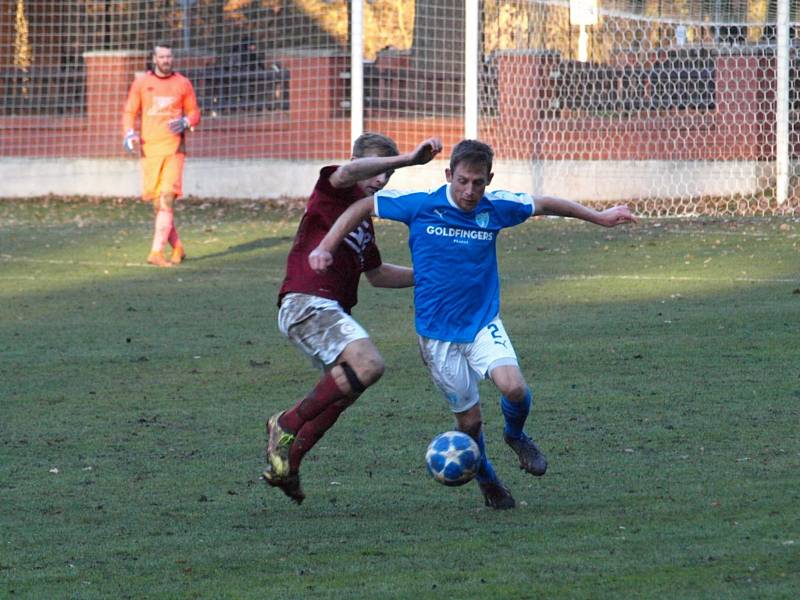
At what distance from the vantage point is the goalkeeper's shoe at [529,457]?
20.1 ft

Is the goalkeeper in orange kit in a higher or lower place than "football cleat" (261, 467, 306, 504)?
higher

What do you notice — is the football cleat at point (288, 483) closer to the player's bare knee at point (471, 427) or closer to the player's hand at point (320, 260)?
the player's bare knee at point (471, 427)

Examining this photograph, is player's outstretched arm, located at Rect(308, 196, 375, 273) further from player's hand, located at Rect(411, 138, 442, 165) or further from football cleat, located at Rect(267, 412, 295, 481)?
football cleat, located at Rect(267, 412, 295, 481)

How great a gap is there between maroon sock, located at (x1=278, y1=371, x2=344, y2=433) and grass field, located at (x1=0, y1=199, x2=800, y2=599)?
0.33 m

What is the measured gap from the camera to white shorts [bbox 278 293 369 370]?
634cm

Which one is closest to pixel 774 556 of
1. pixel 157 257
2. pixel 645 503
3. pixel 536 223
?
pixel 645 503

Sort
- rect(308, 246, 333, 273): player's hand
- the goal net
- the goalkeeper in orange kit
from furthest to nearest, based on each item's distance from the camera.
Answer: the goal net < the goalkeeper in orange kit < rect(308, 246, 333, 273): player's hand

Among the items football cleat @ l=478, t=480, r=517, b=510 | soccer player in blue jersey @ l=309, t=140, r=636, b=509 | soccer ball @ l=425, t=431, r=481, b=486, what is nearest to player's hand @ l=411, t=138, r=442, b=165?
soccer player in blue jersey @ l=309, t=140, r=636, b=509

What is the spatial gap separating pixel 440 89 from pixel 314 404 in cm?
1574

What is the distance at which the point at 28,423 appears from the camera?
26.0ft

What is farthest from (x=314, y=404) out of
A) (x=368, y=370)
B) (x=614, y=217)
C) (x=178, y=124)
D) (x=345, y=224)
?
(x=178, y=124)

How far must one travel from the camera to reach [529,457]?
242 inches

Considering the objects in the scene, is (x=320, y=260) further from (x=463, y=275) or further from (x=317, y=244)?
(x=463, y=275)

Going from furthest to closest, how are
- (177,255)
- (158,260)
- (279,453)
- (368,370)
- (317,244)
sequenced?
(177,255), (158,260), (317,244), (368,370), (279,453)
